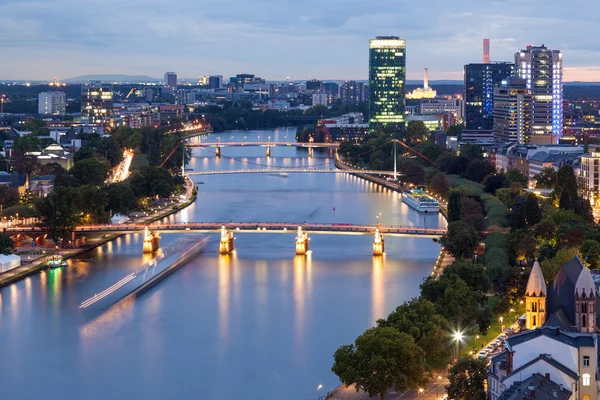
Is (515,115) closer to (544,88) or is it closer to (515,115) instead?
(515,115)

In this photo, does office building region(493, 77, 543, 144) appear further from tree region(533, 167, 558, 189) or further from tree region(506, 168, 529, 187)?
tree region(533, 167, 558, 189)

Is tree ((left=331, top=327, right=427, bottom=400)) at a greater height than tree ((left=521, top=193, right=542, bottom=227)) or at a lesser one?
lesser

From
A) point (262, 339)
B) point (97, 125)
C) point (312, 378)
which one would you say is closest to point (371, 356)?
point (312, 378)

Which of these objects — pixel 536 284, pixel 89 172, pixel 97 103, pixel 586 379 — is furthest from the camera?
pixel 97 103

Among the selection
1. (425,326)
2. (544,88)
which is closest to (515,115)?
(544,88)

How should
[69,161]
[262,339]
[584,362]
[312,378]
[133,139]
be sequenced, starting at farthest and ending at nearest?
[133,139], [69,161], [262,339], [312,378], [584,362]

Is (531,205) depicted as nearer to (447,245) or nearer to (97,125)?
(447,245)

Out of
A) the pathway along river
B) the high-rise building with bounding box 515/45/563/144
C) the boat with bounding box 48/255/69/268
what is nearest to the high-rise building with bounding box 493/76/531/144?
the high-rise building with bounding box 515/45/563/144
